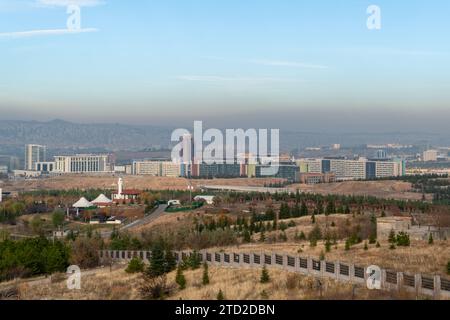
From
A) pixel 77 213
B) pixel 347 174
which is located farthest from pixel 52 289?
pixel 347 174

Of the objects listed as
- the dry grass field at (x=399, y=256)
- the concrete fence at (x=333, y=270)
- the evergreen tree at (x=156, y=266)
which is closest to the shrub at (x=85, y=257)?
the concrete fence at (x=333, y=270)

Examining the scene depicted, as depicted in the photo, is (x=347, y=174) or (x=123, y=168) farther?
(x=123, y=168)

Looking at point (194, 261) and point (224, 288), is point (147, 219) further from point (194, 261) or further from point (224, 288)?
point (224, 288)

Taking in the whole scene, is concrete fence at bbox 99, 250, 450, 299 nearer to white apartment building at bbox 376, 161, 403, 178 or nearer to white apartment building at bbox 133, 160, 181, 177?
white apartment building at bbox 133, 160, 181, 177

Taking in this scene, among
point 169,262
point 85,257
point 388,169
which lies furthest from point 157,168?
point 169,262

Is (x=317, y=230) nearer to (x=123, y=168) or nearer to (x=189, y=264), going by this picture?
(x=189, y=264)
